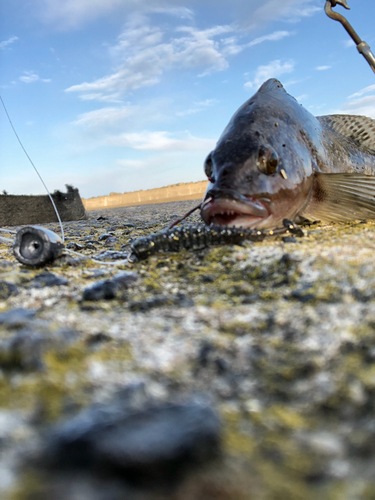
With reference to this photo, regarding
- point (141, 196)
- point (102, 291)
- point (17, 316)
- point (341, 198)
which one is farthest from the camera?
point (141, 196)

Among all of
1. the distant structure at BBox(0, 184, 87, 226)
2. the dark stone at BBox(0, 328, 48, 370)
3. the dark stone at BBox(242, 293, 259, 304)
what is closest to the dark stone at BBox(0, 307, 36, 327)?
the dark stone at BBox(0, 328, 48, 370)

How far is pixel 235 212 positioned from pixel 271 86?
79.9 inches

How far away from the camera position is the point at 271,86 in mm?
3734

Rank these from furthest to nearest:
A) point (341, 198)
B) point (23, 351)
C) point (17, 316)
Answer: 1. point (341, 198)
2. point (17, 316)
3. point (23, 351)

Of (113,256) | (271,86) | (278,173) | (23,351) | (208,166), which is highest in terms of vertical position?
(271,86)

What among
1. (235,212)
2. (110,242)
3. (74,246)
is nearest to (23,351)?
(235,212)

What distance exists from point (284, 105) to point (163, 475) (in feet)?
11.3

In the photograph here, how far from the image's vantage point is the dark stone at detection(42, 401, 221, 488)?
676 mm

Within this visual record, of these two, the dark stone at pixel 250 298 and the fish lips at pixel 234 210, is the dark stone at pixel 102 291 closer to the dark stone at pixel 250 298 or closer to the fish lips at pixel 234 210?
the dark stone at pixel 250 298

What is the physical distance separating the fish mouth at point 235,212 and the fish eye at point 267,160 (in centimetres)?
27

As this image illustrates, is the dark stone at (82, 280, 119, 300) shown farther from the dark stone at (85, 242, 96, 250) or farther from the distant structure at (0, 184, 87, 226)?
the distant structure at (0, 184, 87, 226)

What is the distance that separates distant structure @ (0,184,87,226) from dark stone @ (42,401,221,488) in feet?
23.3

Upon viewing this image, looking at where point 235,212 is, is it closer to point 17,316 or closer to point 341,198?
point 341,198

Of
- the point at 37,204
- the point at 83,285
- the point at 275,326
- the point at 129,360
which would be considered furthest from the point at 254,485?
the point at 37,204
